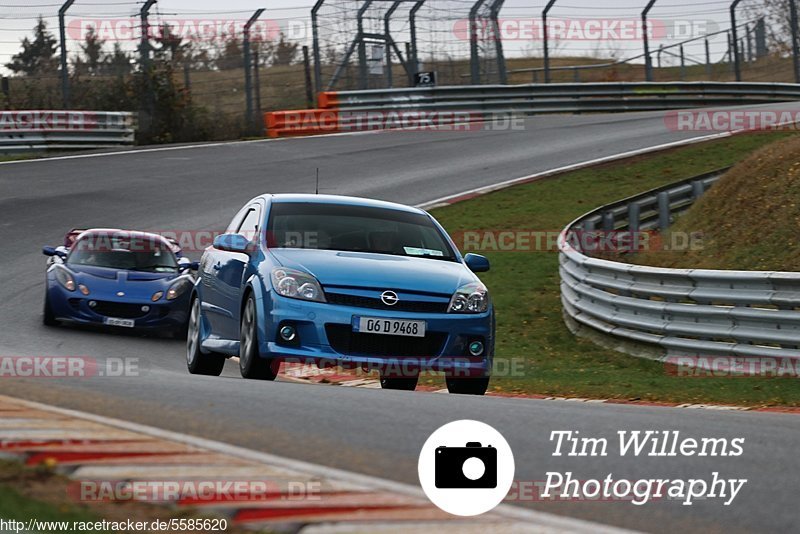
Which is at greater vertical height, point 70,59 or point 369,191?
point 70,59

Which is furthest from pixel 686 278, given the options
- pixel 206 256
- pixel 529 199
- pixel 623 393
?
pixel 529 199

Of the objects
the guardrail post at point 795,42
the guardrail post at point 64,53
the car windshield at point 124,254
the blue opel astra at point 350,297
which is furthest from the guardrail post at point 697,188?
the guardrail post at point 795,42

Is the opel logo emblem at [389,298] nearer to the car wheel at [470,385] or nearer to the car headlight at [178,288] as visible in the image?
the car wheel at [470,385]

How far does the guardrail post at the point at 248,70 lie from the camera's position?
32031 millimetres

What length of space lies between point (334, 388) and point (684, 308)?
5.26 meters

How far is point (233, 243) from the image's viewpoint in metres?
9.80

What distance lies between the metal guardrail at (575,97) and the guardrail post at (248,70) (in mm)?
2537

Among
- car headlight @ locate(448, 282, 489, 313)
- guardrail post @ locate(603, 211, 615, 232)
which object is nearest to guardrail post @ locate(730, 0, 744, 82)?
guardrail post @ locate(603, 211, 615, 232)

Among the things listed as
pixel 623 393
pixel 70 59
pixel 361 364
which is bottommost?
pixel 623 393

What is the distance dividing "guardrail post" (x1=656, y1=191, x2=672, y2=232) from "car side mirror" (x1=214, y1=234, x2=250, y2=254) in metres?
10.9

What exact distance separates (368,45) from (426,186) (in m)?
9.63

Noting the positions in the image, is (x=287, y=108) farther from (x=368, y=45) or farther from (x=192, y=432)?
(x=192, y=432)

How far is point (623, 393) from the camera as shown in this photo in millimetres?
10586

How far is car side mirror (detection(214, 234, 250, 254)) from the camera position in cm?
977
